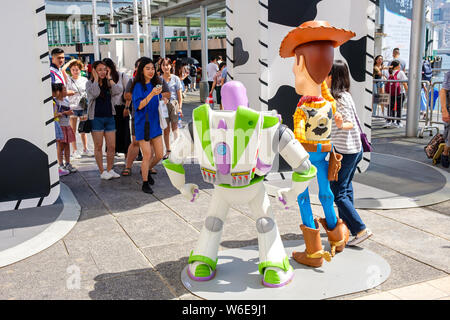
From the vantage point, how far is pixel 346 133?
413 cm

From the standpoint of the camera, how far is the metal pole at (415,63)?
9852 millimetres

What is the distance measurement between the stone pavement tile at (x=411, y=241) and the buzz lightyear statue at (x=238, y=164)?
1300 mm

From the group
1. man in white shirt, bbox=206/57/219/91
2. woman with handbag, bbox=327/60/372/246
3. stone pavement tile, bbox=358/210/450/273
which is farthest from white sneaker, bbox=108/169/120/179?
man in white shirt, bbox=206/57/219/91

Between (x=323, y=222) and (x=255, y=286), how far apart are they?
3.20 ft

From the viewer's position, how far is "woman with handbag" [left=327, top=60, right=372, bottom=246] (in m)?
4.05

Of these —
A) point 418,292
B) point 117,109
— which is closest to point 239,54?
point 117,109

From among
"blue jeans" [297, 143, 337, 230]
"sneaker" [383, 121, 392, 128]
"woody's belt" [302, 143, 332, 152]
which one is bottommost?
"sneaker" [383, 121, 392, 128]

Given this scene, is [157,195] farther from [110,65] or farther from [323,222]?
[323,222]

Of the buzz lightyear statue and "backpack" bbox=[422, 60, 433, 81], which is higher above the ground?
"backpack" bbox=[422, 60, 433, 81]

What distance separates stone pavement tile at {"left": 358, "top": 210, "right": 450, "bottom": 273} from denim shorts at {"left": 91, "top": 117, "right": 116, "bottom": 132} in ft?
13.1

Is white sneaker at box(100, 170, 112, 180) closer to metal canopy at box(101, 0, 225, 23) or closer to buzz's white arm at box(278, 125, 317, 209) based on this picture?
buzz's white arm at box(278, 125, 317, 209)

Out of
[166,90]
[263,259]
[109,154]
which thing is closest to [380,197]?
[263,259]

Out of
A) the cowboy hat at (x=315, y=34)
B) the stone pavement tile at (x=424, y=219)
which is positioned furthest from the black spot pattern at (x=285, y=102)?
the cowboy hat at (x=315, y=34)

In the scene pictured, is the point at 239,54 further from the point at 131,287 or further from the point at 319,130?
the point at 131,287
